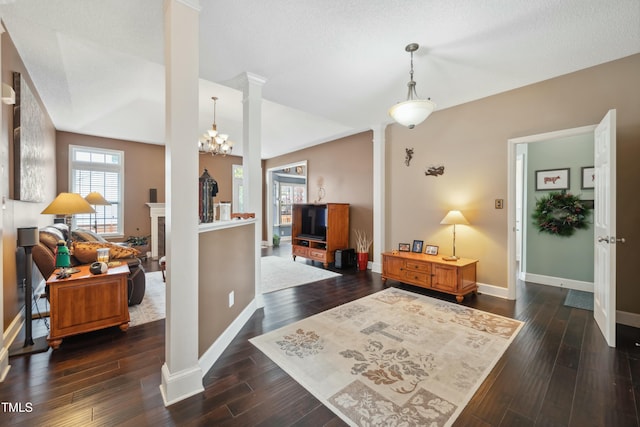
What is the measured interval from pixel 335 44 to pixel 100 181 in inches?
254

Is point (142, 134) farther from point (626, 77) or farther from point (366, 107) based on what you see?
point (626, 77)

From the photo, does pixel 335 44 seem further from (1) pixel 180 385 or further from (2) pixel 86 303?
(2) pixel 86 303

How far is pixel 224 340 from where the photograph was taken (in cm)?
238

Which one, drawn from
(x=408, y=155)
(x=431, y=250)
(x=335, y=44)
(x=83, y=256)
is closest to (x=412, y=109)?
(x=335, y=44)

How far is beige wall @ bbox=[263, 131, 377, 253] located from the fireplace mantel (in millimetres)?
3891

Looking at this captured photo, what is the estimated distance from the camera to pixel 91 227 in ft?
19.7

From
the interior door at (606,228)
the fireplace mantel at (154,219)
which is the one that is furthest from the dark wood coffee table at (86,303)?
the interior door at (606,228)

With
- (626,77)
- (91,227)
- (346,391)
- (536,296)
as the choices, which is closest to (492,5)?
(626,77)

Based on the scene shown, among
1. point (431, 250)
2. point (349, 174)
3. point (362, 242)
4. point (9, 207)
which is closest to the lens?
point (9, 207)

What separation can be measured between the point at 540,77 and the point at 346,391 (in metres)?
4.14

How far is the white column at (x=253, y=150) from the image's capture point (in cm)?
322

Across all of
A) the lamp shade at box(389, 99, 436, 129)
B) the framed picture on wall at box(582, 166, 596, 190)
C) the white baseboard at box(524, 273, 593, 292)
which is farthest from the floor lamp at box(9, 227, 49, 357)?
the framed picture on wall at box(582, 166, 596, 190)

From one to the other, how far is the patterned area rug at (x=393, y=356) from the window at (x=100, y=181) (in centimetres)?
593

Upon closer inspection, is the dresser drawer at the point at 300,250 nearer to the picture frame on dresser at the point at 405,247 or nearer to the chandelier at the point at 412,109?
the picture frame on dresser at the point at 405,247
